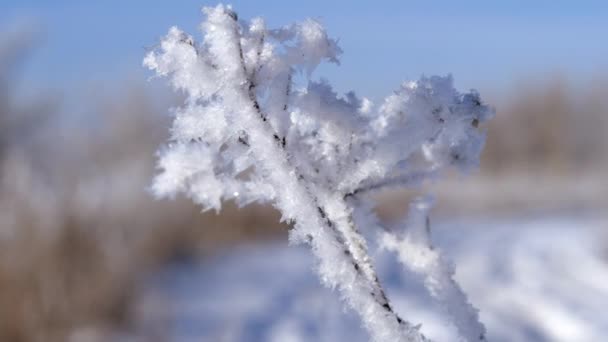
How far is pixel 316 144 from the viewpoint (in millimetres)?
429

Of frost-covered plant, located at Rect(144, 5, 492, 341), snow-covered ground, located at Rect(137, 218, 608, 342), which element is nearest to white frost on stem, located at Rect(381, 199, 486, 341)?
frost-covered plant, located at Rect(144, 5, 492, 341)

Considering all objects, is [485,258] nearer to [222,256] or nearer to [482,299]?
[482,299]

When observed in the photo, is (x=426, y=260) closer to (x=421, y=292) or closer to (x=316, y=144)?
(x=316, y=144)

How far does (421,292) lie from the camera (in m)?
2.81

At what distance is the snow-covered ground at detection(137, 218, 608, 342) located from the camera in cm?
257

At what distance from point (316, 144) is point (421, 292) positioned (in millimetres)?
2446

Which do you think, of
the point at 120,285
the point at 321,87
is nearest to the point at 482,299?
the point at 120,285

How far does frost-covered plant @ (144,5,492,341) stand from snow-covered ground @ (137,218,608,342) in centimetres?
105

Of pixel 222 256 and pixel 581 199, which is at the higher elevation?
pixel 581 199

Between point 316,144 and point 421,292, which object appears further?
point 421,292

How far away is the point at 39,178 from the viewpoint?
4.14m

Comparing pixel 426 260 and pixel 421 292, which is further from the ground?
pixel 421 292

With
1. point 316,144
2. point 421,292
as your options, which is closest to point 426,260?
point 316,144

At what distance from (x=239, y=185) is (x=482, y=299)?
3045 mm
